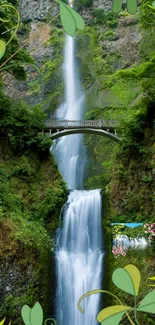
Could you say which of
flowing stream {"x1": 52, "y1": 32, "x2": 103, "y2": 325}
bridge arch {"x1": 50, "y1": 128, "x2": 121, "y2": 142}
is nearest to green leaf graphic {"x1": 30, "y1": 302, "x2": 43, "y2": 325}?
flowing stream {"x1": 52, "y1": 32, "x2": 103, "y2": 325}

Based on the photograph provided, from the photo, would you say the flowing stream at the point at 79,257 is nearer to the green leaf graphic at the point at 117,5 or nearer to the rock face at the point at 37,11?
the green leaf graphic at the point at 117,5

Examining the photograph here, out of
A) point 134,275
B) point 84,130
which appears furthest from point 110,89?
point 134,275

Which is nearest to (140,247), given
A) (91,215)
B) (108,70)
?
(91,215)

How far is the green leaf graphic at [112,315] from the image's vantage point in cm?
45

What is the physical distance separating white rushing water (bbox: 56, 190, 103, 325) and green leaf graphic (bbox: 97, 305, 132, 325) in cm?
678

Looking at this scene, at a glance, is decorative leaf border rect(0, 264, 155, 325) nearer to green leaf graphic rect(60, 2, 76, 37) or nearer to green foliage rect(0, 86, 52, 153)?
green leaf graphic rect(60, 2, 76, 37)

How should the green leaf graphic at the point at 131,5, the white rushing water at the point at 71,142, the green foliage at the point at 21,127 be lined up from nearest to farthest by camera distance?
the green leaf graphic at the point at 131,5 → the green foliage at the point at 21,127 → the white rushing water at the point at 71,142

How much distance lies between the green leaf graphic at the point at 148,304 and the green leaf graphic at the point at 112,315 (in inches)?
0.8

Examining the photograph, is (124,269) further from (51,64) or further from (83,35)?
(83,35)

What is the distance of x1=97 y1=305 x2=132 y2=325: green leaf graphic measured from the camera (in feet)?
1.47

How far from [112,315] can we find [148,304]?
6 centimetres

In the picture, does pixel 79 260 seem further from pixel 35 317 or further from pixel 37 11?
pixel 37 11

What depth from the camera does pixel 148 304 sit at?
44 centimetres

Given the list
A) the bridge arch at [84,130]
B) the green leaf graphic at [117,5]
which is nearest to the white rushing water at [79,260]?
the bridge arch at [84,130]
